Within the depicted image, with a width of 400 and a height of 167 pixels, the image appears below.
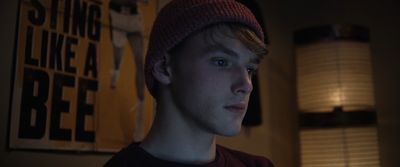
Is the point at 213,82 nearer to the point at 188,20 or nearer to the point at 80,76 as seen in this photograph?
the point at 188,20

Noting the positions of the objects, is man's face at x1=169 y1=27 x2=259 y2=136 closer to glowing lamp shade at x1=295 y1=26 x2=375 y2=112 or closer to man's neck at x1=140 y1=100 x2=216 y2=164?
man's neck at x1=140 y1=100 x2=216 y2=164

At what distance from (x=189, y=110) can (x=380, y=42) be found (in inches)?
52.5

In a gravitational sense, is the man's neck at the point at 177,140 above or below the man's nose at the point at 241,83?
below

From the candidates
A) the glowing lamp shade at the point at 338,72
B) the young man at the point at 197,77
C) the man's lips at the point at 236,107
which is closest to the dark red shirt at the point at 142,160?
the young man at the point at 197,77

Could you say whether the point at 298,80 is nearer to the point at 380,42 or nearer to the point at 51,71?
the point at 380,42

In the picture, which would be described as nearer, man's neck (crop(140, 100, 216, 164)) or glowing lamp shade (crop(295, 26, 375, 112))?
man's neck (crop(140, 100, 216, 164))

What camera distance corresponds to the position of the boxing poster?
3.39ft

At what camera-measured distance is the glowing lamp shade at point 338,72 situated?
156cm

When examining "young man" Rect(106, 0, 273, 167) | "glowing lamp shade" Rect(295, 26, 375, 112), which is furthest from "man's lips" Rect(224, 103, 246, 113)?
"glowing lamp shade" Rect(295, 26, 375, 112)

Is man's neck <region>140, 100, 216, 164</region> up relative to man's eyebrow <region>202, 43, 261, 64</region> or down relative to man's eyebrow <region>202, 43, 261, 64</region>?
down

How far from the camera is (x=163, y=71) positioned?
0.91m

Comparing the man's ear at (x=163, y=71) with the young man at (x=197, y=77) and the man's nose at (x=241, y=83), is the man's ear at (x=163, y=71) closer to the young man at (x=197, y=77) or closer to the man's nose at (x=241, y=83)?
the young man at (x=197, y=77)

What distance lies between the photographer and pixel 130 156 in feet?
2.93

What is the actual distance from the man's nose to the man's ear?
15 centimetres
